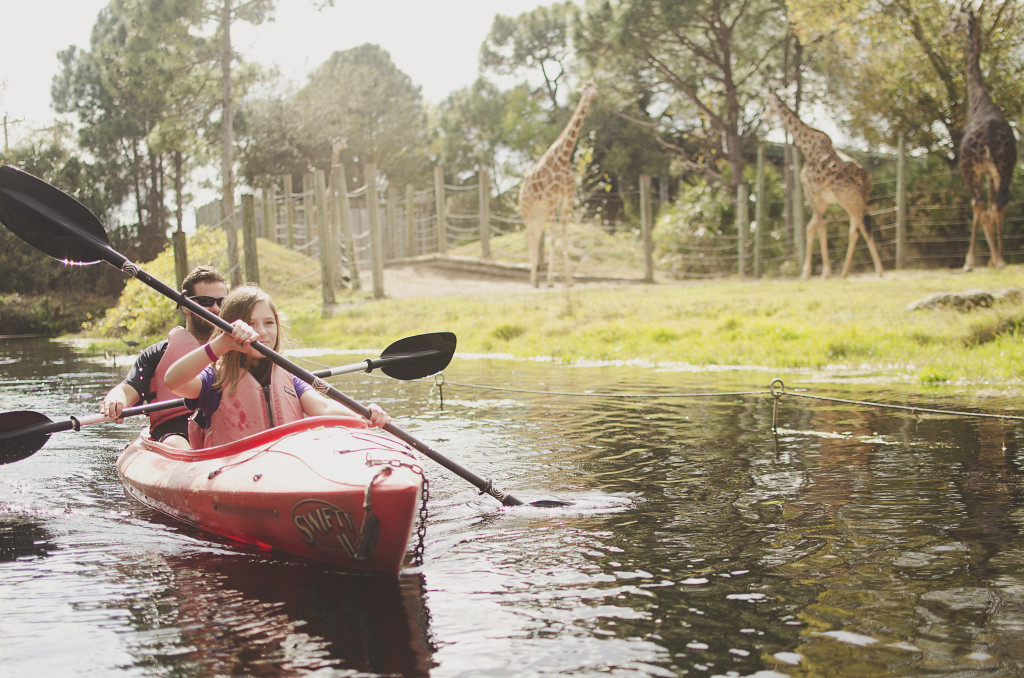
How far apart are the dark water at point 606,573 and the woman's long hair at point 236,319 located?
0.70m

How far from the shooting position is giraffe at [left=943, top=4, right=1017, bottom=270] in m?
12.7

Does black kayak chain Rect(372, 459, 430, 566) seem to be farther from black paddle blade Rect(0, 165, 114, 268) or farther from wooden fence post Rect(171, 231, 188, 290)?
wooden fence post Rect(171, 231, 188, 290)

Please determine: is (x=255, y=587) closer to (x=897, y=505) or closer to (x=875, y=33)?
(x=897, y=505)

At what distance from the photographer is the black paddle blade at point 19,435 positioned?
4.95 meters

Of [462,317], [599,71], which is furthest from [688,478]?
[599,71]

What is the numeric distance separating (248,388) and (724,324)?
24.3ft

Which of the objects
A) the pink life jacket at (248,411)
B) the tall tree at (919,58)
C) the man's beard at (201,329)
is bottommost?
the pink life jacket at (248,411)

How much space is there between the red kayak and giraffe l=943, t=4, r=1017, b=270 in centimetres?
1156

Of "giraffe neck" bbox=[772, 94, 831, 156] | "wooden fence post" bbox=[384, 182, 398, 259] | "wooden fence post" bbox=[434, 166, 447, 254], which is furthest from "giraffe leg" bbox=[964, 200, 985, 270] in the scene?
"wooden fence post" bbox=[384, 182, 398, 259]

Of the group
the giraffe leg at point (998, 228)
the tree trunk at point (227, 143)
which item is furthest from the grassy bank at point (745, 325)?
the tree trunk at point (227, 143)

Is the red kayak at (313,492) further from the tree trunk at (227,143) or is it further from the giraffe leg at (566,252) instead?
the tree trunk at (227,143)

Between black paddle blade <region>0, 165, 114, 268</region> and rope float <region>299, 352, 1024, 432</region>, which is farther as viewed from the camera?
rope float <region>299, 352, 1024, 432</region>

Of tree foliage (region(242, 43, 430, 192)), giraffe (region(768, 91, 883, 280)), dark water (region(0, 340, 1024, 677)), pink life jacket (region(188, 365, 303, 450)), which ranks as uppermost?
tree foliage (region(242, 43, 430, 192))

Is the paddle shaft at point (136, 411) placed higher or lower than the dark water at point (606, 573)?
higher
